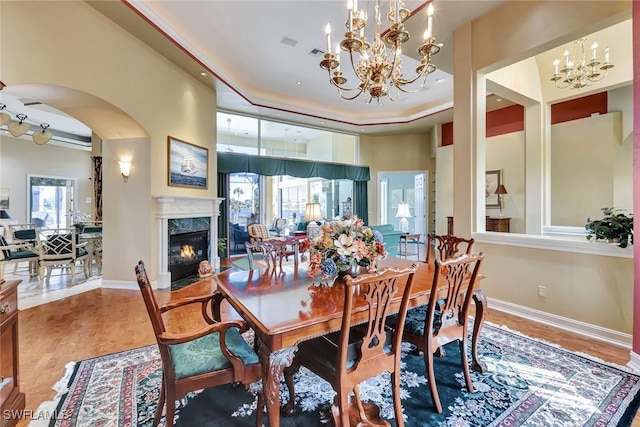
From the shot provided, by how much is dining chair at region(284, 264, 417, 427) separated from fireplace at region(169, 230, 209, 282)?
3.80 metres

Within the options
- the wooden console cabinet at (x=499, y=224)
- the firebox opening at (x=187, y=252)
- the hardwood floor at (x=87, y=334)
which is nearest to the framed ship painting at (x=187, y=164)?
the firebox opening at (x=187, y=252)

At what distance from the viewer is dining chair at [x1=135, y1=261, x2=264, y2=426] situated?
138 cm

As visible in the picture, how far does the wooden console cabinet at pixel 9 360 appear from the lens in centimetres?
155

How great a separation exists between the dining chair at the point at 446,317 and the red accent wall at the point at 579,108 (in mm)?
5266

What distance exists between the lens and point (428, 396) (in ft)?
6.26

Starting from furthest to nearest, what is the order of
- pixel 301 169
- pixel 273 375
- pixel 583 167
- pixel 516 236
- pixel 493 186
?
pixel 301 169, pixel 493 186, pixel 583 167, pixel 516 236, pixel 273 375

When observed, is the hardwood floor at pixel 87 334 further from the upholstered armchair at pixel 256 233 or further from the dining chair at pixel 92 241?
the upholstered armchair at pixel 256 233

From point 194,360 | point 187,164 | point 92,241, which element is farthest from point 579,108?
point 92,241

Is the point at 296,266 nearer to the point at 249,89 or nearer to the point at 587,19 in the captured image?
the point at 587,19

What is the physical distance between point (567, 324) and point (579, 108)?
14.5 ft

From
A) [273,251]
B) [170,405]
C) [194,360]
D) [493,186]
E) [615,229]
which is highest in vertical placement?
[493,186]

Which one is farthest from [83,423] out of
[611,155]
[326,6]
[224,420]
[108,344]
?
[611,155]

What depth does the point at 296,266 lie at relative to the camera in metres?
2.51

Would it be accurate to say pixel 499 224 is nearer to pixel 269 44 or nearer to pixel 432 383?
pixel 432 383
